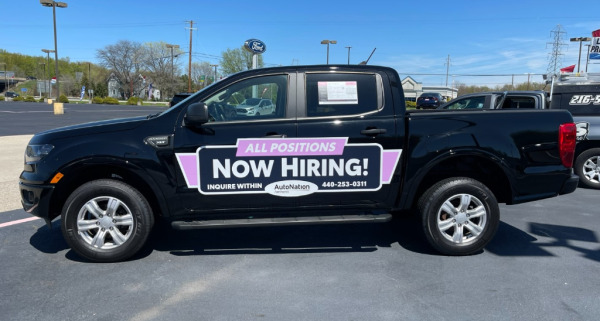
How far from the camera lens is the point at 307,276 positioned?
3.79m

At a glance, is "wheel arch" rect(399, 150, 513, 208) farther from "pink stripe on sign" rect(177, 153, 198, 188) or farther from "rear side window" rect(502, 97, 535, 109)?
"rear side window" rect(502, 97, 535, 109)

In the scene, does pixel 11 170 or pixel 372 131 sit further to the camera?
pixel 11 170

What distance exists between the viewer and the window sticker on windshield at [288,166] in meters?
3.95

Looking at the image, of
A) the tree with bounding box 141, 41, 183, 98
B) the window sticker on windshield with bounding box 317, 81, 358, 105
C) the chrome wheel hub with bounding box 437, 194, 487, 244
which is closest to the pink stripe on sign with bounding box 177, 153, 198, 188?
the window sticker on windshield with bounding box 317, 81, 358, 105

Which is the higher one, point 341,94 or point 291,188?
point 341,94

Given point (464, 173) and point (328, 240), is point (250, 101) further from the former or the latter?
point (464, 173)

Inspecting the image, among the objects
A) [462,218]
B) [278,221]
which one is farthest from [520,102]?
[278,221]

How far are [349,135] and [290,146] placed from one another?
0.57 metres

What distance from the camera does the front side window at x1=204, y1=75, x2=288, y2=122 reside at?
4.13 m

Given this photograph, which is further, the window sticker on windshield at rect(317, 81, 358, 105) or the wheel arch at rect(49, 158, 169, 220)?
the window sticker on windshield at rect(317, 81, 358, 105)

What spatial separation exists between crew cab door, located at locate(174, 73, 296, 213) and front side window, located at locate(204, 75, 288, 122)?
1 centimetres

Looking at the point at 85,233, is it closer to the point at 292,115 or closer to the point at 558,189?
the point at 292,115

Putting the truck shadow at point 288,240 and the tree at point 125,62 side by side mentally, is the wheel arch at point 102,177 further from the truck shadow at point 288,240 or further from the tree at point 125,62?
the tree at point 125,62

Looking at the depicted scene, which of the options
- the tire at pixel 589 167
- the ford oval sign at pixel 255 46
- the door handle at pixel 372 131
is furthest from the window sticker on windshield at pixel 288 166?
the ford oval sign at pixel 255 46
